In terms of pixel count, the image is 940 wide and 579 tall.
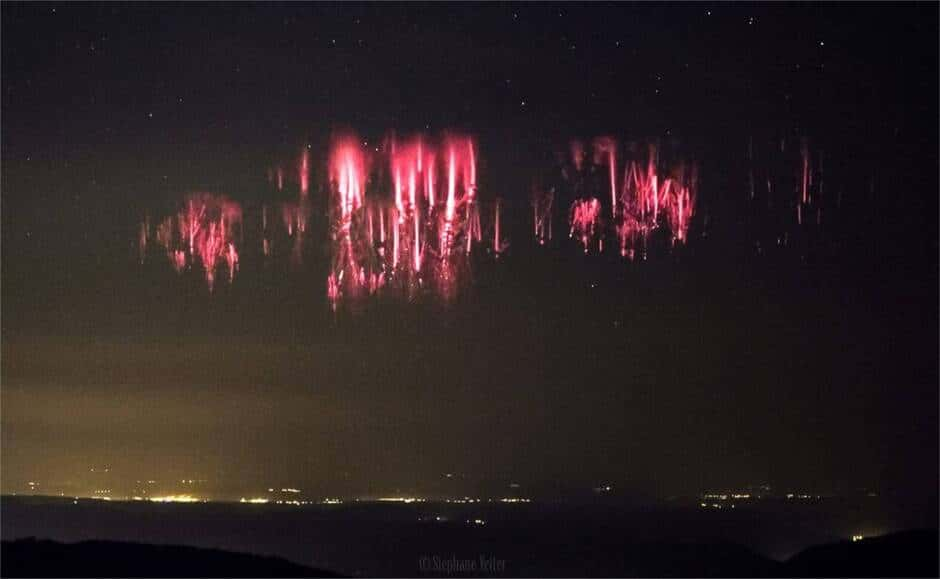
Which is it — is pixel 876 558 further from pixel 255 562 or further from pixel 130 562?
pixel 130 562

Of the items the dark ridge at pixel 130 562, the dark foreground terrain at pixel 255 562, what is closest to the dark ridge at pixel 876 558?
the dark foreground terrain at pixel 255 562

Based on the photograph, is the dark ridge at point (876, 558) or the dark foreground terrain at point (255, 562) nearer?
the dark foreground terrain at point (255, 562)

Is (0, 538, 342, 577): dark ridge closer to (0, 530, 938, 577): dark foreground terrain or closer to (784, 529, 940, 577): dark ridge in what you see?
(0, 530, 938, 577): dark foreground terrain

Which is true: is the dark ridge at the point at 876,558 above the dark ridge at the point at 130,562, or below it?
below

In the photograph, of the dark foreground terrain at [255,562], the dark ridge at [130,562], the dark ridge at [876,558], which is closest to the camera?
the dark ridge at [130,562]

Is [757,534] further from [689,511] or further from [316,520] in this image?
[689,511]

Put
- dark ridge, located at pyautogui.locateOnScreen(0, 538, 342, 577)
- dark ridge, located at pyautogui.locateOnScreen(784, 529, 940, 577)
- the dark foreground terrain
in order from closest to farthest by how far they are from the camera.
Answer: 1. dark ridge, located at pyautogui.locateOnScreen(0, 538, 342, 577)
2. the dark foreground terrain
3. dark ridge, located at pyautogui.locateOnScreen(784, 529, 940, 577)

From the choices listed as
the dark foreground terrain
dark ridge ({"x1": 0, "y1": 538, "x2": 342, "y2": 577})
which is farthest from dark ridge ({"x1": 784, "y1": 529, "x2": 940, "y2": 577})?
dark ridge ({"x1": 0, "y1": 538, "x2": 342, "y2": 577})

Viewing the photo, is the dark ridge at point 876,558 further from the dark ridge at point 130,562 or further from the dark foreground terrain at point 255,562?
the dark ridge at point 130,562

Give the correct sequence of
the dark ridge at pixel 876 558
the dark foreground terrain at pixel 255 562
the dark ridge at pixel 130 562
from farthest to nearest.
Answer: the dark ridge at pixel 876 558 → the dark foreground terrain at pixel 255 562 → the dark ridge at pixel 130 562
